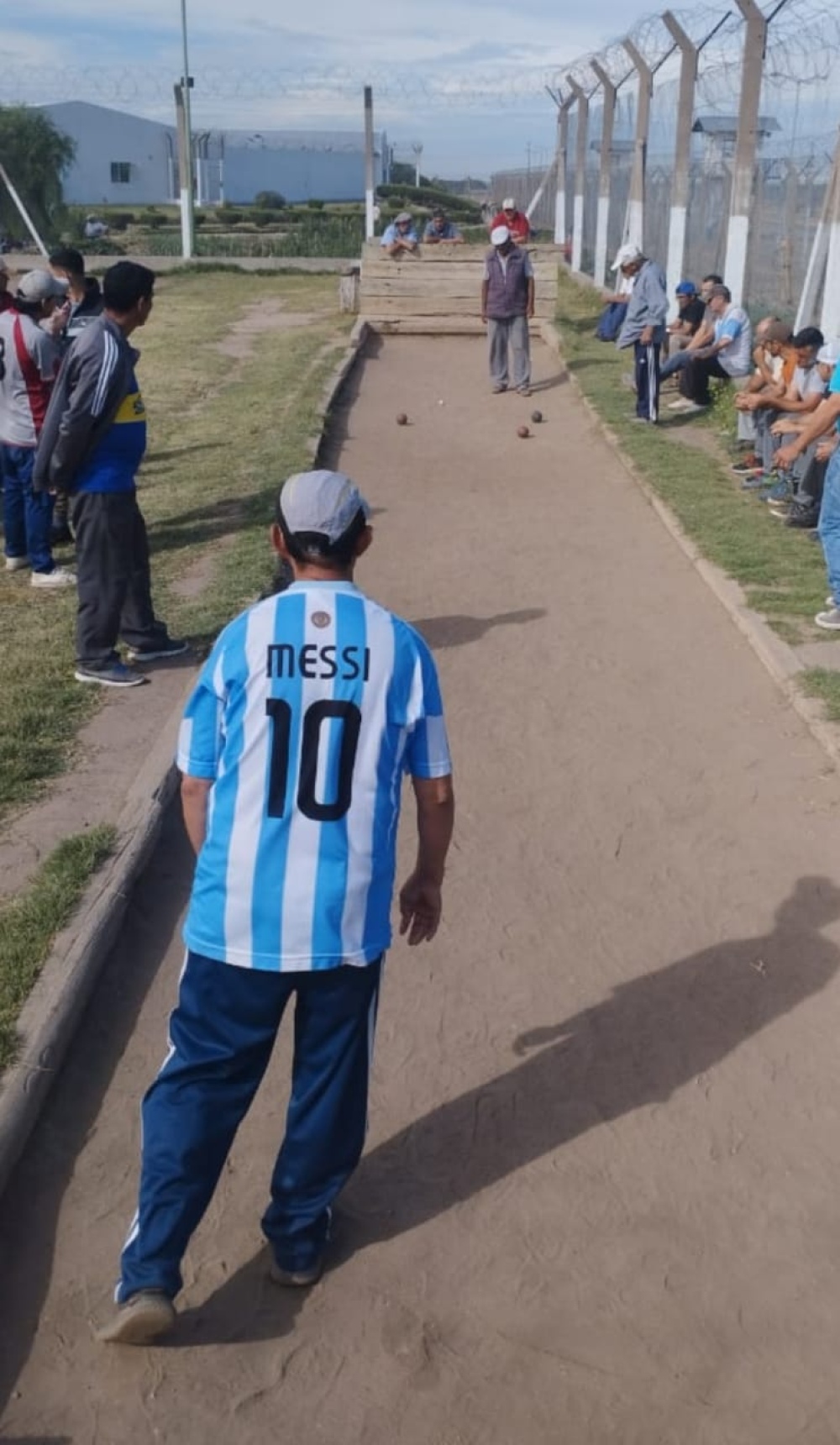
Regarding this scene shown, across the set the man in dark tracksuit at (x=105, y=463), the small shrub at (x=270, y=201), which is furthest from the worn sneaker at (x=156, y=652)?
the small shrub at (x=270, y=201)

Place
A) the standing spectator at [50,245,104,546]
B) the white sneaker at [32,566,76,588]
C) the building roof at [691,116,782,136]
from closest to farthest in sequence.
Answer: the standing spectator at [50,245,104,546] → the white sneaker at [32,566,76,588] → the building roof at [691,116,782,136]

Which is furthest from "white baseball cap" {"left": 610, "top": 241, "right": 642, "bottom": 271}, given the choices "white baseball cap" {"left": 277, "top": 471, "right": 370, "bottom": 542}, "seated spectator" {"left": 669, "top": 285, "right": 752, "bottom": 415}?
"white baseball cap" {"left": 277, "top": 471, "right": 370, "bottom": 542}

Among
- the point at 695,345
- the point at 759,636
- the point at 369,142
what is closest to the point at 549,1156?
the point at 759,636

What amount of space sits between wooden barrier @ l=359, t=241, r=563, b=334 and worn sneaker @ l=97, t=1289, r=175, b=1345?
19630mm

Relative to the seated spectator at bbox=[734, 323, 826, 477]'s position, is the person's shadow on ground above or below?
below

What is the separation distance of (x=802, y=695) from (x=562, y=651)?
1411 millimetres

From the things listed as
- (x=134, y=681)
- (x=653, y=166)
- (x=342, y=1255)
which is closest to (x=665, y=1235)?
(x=342, y=1255)

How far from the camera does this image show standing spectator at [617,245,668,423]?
44.2 ft

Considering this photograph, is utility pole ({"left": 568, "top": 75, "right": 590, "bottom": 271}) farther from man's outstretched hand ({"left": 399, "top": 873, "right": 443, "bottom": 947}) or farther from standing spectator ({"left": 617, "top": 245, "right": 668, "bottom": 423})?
man's outstretched hand ({"left": 399, "top": 873, "right": 443, "bottom": 947})

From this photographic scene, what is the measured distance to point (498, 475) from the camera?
1253cm

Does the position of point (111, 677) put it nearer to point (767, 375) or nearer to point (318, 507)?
point (318, 507)

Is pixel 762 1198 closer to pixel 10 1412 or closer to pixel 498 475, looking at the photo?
pixel 10 1412

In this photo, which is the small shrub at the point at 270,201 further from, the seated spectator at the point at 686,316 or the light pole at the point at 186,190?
the seated spectator at the point at 686,316

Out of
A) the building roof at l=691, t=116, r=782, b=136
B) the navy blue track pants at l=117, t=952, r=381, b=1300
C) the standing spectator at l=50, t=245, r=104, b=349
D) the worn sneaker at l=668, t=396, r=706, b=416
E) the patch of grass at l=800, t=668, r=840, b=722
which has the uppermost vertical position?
the building roof at l=691, t=116, r=782, b=136
